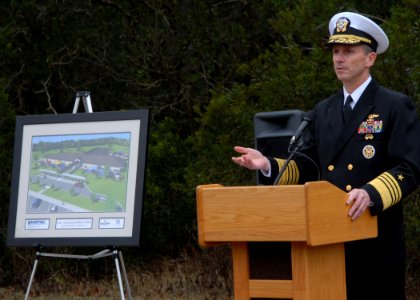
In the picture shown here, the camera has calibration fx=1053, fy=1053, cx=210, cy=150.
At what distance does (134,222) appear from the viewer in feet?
24.0

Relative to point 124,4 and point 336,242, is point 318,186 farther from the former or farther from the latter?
point 124,4

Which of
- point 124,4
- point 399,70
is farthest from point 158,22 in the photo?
point 399,70

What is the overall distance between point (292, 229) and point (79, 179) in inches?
150

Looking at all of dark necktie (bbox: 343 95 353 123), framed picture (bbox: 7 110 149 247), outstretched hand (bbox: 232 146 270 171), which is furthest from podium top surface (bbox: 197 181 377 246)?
framed picture (bbox: 7 110 149 247)

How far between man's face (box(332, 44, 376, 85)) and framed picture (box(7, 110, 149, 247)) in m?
2.79

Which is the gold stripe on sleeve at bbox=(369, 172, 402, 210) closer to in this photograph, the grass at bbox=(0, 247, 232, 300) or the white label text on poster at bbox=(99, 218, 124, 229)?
the white label text on poster at bbox=(99, 218, 124, 229)

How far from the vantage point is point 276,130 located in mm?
7688

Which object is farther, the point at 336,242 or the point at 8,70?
the point at 8,70

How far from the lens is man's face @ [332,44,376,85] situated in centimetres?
468

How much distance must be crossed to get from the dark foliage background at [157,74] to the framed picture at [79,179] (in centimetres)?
274

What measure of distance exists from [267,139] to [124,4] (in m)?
5.53

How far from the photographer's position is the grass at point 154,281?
10.4 metres

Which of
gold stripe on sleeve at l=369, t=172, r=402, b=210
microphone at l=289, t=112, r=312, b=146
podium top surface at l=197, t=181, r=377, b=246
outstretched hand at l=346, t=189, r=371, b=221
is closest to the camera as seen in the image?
podium top surface at l=197, t=181, r=377, b=246

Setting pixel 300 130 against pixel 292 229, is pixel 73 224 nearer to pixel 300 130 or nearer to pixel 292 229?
pixel 300 130
